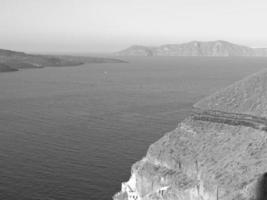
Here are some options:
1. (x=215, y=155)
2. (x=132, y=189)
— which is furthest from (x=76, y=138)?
(x=215, y=155)

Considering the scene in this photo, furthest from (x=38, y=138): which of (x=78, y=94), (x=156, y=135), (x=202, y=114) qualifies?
(x=78, y=94)

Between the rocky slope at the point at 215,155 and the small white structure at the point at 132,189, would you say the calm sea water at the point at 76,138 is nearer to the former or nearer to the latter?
the small white structure at the point at 132,189

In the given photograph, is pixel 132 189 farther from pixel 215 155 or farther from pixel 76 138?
pixel 76 138

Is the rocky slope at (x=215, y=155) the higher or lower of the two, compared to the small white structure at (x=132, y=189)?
higher

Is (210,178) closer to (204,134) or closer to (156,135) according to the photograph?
(204,134)

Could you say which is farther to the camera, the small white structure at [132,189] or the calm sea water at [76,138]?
the calm sea water at [76,138]

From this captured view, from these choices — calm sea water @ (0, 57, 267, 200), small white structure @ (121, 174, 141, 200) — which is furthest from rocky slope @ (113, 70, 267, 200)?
calm sea water @ (0, 57, 267, 200)

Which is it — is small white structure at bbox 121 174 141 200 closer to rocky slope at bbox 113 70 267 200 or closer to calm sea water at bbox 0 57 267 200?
rocky slope at bbox 113 70 267 200

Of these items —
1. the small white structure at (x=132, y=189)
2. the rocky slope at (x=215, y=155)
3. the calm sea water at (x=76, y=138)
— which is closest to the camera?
the rocky slope at (x=215, y=155)

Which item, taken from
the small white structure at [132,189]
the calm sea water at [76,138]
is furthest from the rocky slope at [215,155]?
the calm sea water at [76,138]

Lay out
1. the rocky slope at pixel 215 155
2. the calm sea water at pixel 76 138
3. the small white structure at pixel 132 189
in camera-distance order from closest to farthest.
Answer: the rocky slope at pixel 215 155 → the small white structure at pixel 132 189 → the calm sea water at pixel 76 138
